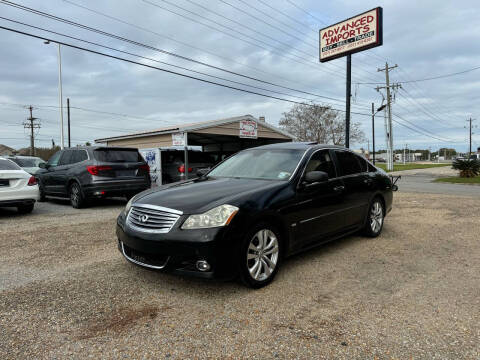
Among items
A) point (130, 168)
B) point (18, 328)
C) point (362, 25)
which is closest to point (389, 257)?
point (18, 328)

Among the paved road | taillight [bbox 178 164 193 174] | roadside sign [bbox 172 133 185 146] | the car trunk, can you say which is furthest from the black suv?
the paved road

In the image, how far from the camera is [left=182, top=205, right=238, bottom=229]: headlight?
10.6ft

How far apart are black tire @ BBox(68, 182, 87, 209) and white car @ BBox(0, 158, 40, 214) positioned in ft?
3.19

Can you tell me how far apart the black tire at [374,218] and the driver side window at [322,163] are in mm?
1215

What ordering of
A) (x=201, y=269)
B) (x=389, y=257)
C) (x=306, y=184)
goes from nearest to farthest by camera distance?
(x=201, y=269) → (x=306, y=184) → (x=389, y=257)

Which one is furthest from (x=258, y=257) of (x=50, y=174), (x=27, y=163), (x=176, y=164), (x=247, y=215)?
(x=27, y=163)

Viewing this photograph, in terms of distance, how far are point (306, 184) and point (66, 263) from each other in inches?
127

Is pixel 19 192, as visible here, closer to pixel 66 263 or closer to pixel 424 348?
pixel 66 263

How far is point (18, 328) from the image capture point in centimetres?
278

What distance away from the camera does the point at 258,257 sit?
139 inches

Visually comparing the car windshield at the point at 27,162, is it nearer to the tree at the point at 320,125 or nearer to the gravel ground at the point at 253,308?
the gravel ground at the point at 253,308

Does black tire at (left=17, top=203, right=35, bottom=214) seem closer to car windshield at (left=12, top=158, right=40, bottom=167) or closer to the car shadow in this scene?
the car shadow

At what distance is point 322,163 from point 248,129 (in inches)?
419

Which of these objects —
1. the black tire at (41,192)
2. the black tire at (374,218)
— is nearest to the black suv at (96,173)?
the black tire at (41,192)
